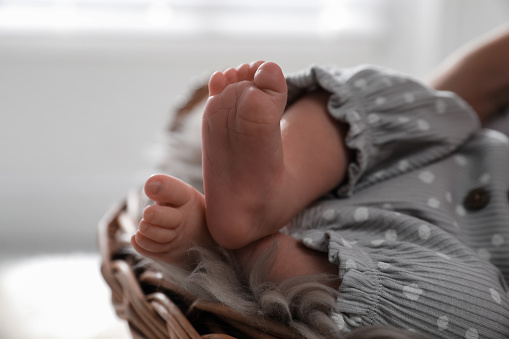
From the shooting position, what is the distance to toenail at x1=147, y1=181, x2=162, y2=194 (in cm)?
48

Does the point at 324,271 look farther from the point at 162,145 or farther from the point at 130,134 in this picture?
the point at 130,134

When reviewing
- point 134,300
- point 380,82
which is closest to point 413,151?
point 380,82

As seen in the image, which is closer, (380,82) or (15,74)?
(380,82)

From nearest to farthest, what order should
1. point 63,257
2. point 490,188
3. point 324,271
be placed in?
point 324,271
point 490,188
point 63,257

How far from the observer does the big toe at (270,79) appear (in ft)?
1.55

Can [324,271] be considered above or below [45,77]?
above

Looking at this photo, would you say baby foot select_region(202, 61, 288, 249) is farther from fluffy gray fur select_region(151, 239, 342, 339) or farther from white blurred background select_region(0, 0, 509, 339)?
white blurred background select_region(0, 0, 509, 339)

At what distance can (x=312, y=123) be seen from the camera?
58 cm

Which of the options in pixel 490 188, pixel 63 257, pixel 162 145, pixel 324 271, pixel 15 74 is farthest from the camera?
pixel 15 74

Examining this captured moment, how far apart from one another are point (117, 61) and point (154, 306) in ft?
3.70

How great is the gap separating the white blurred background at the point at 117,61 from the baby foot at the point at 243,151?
1001mm

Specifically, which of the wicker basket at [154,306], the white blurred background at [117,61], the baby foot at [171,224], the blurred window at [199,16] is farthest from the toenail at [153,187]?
the blurred window at [199,16]

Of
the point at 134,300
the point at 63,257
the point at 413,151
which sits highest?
the point at 413,151

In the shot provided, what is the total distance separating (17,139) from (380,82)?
121cm
